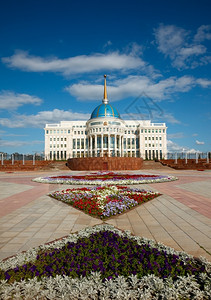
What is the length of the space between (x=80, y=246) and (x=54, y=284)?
1.10 meters

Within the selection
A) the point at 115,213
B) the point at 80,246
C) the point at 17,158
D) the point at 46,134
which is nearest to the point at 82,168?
the point at 17,158

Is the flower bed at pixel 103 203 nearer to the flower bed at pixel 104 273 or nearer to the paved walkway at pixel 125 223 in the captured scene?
the paved walkway at pixel 125 223

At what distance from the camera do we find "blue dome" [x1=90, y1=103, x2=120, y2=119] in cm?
6713

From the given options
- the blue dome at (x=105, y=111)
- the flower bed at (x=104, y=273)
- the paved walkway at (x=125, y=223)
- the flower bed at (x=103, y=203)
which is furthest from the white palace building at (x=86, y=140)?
the flower bed at (x=104, y=273)

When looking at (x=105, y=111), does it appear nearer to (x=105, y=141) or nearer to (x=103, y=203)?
(x=105, y=141)

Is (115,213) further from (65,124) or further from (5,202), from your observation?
(65,124)

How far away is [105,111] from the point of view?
221ft

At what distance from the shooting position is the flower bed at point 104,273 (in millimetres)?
2625

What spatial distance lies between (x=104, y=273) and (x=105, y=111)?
65971 millimetres

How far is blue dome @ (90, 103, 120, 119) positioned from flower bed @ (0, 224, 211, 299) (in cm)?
6414

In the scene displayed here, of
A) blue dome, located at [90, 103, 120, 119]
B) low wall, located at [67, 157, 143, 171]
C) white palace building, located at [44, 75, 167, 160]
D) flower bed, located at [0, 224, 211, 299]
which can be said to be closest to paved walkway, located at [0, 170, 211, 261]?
flower bed, located at [0, 224, 211, 299]

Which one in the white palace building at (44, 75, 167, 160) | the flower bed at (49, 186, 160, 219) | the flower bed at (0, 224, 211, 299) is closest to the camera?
the flower bed at (0, 224, 211, 299)

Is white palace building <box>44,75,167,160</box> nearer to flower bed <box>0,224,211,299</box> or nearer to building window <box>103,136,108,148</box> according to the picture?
building window <box>103,136,108,148</box>

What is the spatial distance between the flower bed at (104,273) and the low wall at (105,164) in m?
29.4
